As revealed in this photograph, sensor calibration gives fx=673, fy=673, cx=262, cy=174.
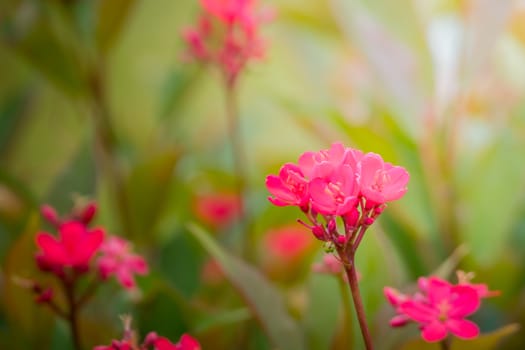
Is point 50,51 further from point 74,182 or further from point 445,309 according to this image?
point 445,309

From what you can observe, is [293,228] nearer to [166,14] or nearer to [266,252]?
[266,252]

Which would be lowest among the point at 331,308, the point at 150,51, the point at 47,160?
the point at 331,308

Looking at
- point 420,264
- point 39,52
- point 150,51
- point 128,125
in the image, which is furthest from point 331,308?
point 150,51

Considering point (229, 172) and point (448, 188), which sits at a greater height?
point (229, 172)

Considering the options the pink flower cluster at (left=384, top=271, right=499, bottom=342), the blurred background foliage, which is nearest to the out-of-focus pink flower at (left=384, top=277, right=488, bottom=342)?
the pink flower cluster at (left=384, top=271, right=499, bottom=342)

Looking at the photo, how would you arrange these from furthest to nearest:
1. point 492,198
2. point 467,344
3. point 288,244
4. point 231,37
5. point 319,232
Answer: point 288,244 → point 492,198 → point 231,37 → point 467,344 → point 319,232

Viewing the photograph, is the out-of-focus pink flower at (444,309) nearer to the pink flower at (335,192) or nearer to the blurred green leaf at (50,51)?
the pink flower at (335,192)

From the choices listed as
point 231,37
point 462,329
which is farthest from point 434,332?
point 231,37
